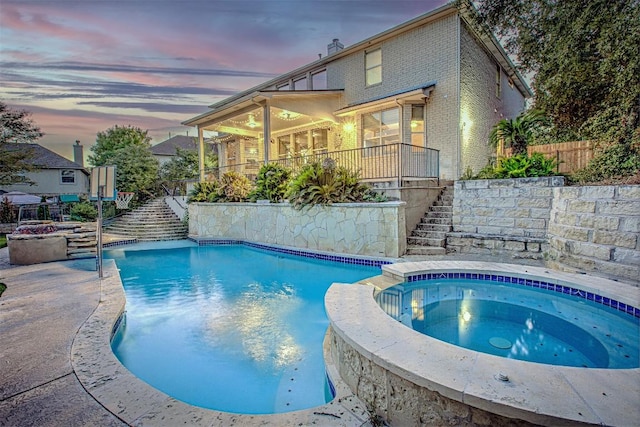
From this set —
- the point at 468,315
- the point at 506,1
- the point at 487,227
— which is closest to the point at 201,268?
the point at 468,315

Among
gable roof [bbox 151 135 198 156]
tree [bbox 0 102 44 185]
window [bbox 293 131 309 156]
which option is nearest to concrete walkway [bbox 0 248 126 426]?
window [bbox 293 131 309 156]

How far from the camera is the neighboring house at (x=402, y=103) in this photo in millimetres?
10688

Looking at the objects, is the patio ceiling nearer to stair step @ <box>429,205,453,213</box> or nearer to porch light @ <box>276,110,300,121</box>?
porch light @ <box>276,110,300,121</box>

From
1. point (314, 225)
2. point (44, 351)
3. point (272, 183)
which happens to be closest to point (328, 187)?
point (314, 225)

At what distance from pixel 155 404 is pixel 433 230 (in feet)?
25.1

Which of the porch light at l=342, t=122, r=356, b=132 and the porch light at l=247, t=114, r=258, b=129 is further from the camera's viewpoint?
the porch light at l=247, t=114, r=258, b=129

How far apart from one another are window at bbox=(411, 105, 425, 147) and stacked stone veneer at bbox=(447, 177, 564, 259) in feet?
12.3

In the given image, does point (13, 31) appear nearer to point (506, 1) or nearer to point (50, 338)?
point (50, 338)

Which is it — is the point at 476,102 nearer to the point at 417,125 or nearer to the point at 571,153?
the point at 417,125

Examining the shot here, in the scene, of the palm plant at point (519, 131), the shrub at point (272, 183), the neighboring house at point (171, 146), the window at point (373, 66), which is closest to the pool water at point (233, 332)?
the shrub at point (272, 183)

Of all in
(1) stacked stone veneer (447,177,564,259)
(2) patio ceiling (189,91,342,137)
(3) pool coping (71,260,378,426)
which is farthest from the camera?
(2) patio ceiling (189,91,342,137)

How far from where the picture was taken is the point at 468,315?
4316 millimetres

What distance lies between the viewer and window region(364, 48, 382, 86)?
12.7m

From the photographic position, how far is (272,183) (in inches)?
427
